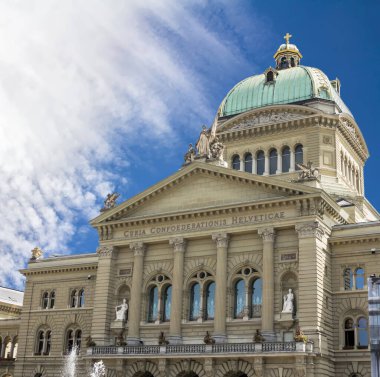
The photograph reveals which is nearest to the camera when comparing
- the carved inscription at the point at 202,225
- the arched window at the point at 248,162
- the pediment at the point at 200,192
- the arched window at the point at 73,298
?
the carved inscription at the point at 202,225

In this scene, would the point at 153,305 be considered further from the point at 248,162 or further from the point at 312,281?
the point at 248,162

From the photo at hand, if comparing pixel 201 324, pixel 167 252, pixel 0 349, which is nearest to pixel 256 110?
pixel 167 252

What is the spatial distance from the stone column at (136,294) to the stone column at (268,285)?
10184 mm

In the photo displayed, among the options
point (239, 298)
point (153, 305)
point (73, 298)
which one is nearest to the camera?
point (239, 298)

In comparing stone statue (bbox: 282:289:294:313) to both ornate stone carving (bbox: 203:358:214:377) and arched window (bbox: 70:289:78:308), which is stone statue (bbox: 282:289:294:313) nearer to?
ornate stone carving (bbox: 203:358:214:377)

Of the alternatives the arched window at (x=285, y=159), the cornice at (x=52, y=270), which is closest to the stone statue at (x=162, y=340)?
the cornice at (x=52, y=270)

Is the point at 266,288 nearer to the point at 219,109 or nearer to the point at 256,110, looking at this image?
the point at 256,110

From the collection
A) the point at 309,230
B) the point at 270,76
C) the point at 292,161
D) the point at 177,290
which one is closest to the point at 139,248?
the point at 177,290

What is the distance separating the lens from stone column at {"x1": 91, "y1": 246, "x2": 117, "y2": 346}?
4953cm

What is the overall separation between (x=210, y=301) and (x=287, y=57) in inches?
1322

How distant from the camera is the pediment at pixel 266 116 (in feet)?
197

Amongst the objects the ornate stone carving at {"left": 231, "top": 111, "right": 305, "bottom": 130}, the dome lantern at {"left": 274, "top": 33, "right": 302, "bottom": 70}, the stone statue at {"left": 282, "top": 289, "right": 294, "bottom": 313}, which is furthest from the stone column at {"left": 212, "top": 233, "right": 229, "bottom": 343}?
the dome lantern at {"left": 274, "top": 33, "right": 302, "bottom": 70}

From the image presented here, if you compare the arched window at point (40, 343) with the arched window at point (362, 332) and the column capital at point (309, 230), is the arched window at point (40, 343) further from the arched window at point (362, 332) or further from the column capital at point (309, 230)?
the arched window at point (362, 332)

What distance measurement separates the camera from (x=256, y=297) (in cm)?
4572
